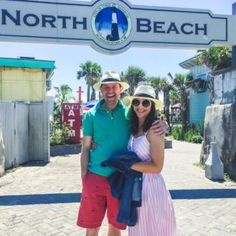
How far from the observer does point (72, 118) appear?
17.4m

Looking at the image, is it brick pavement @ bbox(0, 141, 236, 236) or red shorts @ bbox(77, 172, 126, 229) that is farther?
brick pavement @ bbox(0, 141, 236, 236)

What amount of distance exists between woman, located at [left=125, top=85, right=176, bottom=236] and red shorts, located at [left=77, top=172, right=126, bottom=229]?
16.9 inches

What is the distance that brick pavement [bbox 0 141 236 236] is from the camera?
18.7 feet

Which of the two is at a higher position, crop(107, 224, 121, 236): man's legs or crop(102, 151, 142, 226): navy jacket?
crop(102, 151, 142, 226): navy jacket

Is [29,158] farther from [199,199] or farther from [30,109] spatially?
[199,199]

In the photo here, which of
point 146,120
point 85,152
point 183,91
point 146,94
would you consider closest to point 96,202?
point 85,152

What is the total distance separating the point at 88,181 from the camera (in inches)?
162

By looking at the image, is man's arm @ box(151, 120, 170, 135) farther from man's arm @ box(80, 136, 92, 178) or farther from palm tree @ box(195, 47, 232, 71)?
palm tree @ box(195, 47, 232, 71)

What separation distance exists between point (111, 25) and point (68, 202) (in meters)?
3.76

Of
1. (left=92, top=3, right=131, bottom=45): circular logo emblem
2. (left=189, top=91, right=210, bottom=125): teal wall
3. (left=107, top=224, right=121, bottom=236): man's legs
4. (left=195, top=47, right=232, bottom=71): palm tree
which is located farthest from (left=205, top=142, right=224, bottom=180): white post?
(left=189, top=91, right=210, bottom=125): teal wall

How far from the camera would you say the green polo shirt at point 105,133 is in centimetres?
402

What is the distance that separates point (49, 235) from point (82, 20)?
4754 mm

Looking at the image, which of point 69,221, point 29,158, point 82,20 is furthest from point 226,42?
point 29,158

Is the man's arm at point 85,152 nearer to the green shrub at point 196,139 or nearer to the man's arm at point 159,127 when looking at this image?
the man's arm at point 159,127
